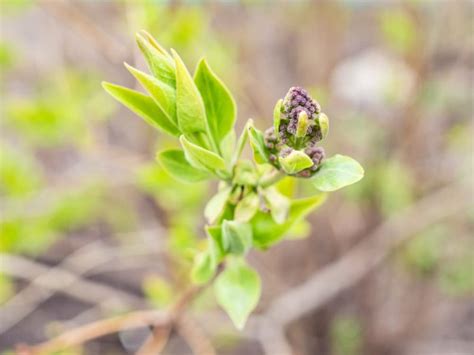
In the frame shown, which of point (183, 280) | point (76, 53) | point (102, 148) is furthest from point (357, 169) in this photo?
point (76, 53)

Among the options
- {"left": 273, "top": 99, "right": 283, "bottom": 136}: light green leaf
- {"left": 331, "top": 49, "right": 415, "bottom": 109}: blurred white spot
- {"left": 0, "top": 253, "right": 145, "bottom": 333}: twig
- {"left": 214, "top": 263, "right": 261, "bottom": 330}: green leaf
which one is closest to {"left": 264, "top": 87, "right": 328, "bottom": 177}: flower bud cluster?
{"left": 273, "top": 99, "right": 283, "bottom": 136}: light green leaf

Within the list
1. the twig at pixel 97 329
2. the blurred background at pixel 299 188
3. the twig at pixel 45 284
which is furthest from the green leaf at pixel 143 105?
the twig at pixel 45 284

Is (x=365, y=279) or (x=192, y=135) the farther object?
(x=365, y=279)

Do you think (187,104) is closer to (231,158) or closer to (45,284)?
(231,158)

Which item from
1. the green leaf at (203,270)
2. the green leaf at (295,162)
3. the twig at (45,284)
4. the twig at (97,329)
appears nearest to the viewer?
the green leaf at (295,162)

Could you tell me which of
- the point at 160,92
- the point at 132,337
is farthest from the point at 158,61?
the point at 132,337

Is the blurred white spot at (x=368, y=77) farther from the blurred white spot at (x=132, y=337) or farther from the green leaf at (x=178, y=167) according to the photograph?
the green leaf at (x=178, y=167)

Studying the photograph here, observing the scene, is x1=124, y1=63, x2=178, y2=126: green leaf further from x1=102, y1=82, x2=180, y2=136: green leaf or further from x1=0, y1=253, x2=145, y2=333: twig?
x1=0, y1=253, x2=145, y2=333: twig

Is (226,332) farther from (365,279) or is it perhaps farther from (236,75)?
(236,75)
